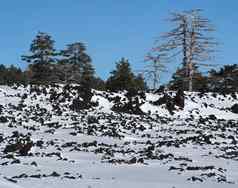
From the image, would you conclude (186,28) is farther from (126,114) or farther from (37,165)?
(37,165)

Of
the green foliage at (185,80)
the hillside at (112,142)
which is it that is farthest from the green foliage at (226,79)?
the hillside at (112,142)

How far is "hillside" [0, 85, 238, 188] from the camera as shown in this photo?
22.7 metres

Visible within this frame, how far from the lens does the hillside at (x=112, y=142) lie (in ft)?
74.5

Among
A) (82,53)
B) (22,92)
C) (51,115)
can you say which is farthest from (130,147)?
(82,53)

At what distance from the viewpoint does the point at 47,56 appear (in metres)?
69.3

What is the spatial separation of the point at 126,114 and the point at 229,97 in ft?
35.3

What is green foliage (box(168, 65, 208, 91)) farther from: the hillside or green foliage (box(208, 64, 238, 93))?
the hillside

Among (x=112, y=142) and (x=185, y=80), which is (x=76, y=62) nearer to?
(x=185, y=80)

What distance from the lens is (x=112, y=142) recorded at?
3503 cm

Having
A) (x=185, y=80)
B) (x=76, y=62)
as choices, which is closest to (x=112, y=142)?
(x=185, y=80)

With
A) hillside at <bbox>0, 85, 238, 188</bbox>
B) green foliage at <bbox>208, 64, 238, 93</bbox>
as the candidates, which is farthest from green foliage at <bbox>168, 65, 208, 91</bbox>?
hillside at <bbox>0, 85, 238, 188</bbox>

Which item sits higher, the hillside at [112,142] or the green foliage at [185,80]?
the green foliage at [185,80]

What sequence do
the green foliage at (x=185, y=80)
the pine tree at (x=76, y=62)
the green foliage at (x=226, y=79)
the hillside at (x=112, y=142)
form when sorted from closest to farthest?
the hillside at (x=112, y=142)
the green foliage at (x=226, y=79)
the green foliage at (x=185, y=80)
the pine tree at (x=76, y=62)

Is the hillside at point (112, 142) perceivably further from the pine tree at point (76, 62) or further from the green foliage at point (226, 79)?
the pine tree at point (76, 62)
